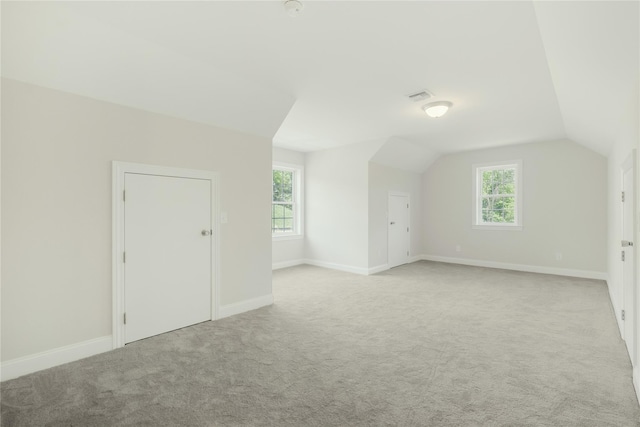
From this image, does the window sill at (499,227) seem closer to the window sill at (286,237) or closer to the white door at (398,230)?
the white door at (398,230)

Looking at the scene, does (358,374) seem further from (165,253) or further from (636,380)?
(165,253)

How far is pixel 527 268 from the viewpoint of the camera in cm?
593

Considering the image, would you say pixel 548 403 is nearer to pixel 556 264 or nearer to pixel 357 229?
pixel 357 229

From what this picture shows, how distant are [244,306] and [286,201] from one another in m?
3.28

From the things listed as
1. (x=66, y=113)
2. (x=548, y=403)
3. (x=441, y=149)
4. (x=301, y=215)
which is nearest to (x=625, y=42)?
(x=548, y=403)

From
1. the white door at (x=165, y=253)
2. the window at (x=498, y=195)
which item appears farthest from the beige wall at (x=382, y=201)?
the white door at (x=165, y=253)

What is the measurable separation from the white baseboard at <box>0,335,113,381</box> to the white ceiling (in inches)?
81.3

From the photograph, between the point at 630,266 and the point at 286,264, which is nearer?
the point at 630,266

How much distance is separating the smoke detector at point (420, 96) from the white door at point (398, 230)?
2.97 metres

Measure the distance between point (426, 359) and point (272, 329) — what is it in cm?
151

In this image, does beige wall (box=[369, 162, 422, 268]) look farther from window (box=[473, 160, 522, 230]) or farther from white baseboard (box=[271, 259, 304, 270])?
white baseboard (box=[271, 259, 304, 270])

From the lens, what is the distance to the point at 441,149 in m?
→ 6.54

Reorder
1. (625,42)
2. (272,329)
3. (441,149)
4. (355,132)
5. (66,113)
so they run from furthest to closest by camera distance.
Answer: (441,149), (355,132), (272,329), (66,113), (625,42)

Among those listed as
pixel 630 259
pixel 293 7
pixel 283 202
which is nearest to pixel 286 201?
pixel 283 202
